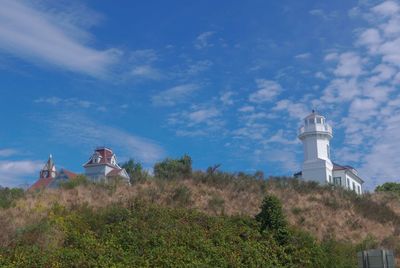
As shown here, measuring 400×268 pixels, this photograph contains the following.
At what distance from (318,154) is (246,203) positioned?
110 feet

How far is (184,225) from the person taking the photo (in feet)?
58.5

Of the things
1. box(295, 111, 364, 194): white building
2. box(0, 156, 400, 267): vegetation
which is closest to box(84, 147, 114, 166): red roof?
box(295, 111, 364, 194): white building

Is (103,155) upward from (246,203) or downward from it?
upward

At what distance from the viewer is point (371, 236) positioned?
2145 centimetres

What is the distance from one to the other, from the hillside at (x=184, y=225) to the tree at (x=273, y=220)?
0.34m

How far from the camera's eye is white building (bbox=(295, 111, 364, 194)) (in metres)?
53.0

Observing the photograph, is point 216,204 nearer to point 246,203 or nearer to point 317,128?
point 246,203

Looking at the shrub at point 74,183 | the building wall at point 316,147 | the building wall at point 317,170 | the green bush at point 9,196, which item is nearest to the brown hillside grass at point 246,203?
the green bush at point 9,196

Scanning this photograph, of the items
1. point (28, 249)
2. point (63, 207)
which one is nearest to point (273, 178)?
point (63, 207)

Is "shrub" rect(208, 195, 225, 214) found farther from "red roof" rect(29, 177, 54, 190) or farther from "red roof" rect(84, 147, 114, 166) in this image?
"red roof" rect(84, 147, 114, 166)

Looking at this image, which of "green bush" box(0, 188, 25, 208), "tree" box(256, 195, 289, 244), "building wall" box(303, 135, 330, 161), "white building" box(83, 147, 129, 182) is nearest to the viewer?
"tree" box(256, 195, 289, 244)

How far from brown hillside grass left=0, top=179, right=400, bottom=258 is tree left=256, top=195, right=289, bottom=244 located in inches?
76.2

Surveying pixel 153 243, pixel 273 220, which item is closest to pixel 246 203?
pixel 273 220

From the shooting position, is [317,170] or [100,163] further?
[100,163]
